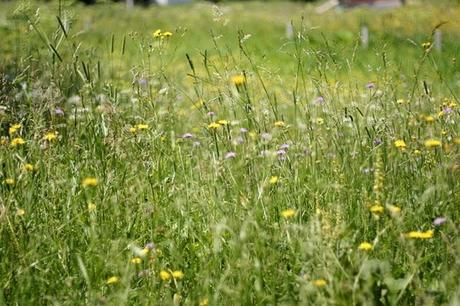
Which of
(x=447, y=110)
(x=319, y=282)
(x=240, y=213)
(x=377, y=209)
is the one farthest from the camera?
(x=447, y=110)

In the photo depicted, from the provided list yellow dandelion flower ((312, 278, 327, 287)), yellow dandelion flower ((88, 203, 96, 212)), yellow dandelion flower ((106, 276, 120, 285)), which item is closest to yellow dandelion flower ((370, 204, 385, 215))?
yellow dandelion flower ((312, 278, 327, 287))

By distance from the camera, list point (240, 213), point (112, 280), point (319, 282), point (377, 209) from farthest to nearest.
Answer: point (240, 213), point (377, 209), point (112, 280), point (319, 282)

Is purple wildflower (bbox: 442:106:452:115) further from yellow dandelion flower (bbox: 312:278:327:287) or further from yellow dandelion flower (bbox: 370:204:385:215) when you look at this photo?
yellow dandelion flower (bbox: 312:278:327:287)

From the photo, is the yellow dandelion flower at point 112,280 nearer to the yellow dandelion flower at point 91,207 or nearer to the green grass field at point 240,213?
the green grass field at point 240,213

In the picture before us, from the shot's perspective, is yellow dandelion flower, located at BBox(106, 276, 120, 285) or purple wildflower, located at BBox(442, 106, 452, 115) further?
purple wildflower, located at BBox(442, 106, 452, 115)

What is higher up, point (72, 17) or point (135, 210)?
point (72, 17)

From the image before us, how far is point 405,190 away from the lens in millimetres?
2941

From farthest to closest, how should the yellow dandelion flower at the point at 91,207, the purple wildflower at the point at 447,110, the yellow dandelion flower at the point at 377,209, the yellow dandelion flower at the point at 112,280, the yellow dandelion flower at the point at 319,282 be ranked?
the purple wildflower at the point at 447,110
the yellow dandelion flower at the point at 91,207
the yellow dandelion flower at the point at 377,209
the yellow dandelion flower at the point at 112,280
the yellow dandelion flower at the point at 319,282

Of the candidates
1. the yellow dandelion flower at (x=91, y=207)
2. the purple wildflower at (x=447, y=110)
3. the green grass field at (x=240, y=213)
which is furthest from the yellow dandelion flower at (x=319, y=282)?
the purple wildflower at (x=447, y=110)

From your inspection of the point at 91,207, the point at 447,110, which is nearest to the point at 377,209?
the point at 91,207

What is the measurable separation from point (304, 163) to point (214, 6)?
0.83 m

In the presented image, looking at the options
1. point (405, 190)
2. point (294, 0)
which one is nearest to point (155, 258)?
point (405, 190)

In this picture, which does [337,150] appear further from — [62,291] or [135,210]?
[62,291]

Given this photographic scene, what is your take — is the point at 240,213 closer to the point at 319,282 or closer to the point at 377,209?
the point at 377,209
